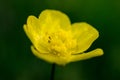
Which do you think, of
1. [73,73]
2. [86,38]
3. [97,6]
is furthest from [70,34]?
[97,6]

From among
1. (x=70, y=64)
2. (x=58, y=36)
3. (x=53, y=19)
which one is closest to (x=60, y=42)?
(x=58, y=36)

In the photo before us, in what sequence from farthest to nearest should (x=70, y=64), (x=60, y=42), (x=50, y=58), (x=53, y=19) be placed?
1. (x=70, y=64)
2. (x=53, y=19)
3. (x=60, y=42)
4. (x=50, y=58)

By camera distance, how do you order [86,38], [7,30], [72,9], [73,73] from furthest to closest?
[72,9] → [7,30] → [73,73] → [86,38]

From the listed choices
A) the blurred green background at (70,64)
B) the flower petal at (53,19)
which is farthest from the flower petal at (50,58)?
the blurred green background at (70,64)

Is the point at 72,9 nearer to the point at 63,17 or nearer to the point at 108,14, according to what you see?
the point at 108,14

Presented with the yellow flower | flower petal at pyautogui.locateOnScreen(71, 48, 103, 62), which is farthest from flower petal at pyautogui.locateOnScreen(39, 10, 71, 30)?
flower petal at pyautogui.locateOnScreen(71, 48, 103, 62)

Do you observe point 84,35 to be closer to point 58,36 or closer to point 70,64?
point 58,36

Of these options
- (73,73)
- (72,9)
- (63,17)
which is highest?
(63,17)
